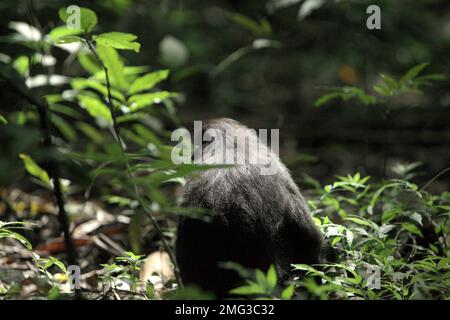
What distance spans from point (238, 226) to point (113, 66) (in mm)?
1010

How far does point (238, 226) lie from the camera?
7.04 ft

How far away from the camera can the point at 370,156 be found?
579cm

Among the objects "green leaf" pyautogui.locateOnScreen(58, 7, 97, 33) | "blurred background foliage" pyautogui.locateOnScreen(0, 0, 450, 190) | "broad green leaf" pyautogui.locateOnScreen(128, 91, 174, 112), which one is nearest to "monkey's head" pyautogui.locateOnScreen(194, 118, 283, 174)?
"broad green leaf" pyautogui.locateOnScreen(128, 91, 174, 112)

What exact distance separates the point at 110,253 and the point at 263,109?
14.8 ft

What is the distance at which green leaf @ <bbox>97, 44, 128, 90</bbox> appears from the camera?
261 centimetres

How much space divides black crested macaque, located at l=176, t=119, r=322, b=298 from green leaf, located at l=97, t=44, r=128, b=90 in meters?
0.56

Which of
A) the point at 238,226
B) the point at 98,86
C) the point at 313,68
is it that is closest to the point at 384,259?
the point at 238,226

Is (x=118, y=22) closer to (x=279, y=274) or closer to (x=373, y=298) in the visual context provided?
(x=279, y=274)

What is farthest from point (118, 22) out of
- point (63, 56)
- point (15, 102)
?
point (15, 102)

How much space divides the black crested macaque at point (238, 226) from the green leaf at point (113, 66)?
0.56 meters

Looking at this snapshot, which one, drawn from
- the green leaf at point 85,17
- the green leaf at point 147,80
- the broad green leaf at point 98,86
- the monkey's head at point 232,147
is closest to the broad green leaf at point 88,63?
the broad green leaf at point 98,86

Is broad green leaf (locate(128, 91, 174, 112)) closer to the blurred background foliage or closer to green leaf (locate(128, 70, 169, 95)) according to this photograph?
green leaf (locate(128, 70, 169, 95))

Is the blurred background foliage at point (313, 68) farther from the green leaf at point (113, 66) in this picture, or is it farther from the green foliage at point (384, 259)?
the green foliage at point (384, 259)

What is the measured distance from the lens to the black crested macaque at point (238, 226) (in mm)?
2150
